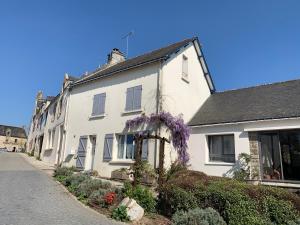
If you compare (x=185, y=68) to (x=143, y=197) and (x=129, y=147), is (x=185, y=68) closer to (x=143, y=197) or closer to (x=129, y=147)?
(x=129, y=147)

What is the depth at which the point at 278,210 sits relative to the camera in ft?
21.6

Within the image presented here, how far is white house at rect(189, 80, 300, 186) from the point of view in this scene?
12.5 metres

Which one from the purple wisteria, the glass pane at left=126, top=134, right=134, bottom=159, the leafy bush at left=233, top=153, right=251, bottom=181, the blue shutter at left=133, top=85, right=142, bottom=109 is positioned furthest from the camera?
the blue shutter at left=133, top=85, right=142, bottom=109

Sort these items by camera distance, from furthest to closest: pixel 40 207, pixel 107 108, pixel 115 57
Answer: pixel 115 57 < pixel 107 108 < pixel 40 207

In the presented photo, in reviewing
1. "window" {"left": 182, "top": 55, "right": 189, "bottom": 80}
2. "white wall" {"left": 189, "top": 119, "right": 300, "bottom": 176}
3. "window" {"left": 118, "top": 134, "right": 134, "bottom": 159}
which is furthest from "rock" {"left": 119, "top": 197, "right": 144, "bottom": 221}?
"window" {"left": 182, "top": 55, "right": 189, "bottom": 80}

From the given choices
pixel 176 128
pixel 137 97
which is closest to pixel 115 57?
pixel 137 97

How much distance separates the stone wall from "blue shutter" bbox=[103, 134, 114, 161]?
7.66m

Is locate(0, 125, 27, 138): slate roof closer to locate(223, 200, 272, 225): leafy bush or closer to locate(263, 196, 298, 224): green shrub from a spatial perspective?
locate(223, 200, 272, 225): leafy bush

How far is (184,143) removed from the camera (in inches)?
578

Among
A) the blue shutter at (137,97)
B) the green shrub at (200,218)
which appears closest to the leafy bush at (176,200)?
the green shrub at (200,218)

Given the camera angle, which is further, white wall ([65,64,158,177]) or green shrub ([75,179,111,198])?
white wall ([65,64,158,177])

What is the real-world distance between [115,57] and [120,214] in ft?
61.0

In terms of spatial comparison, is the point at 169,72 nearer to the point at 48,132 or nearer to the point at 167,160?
the point at 167,160

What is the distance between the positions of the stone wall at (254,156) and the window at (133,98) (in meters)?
6.14
